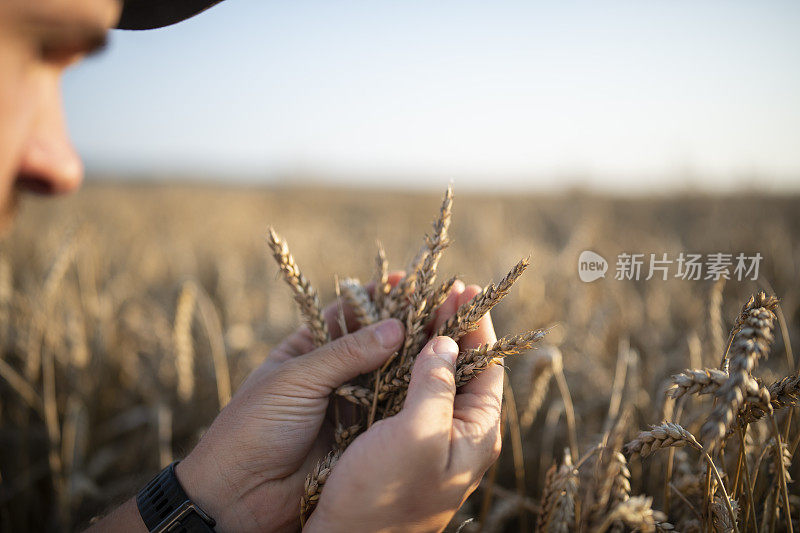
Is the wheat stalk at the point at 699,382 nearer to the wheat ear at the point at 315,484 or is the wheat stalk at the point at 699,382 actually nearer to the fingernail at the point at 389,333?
the fingernail at the point at 389,333

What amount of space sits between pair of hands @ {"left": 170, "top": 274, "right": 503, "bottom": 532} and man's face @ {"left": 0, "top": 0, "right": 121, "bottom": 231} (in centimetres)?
69

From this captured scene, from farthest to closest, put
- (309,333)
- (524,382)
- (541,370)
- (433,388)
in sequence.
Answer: (524,382)
(541,370)
(309,333)
(433,388)

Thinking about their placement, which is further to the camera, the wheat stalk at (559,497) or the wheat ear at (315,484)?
the wheat stalk at (559,497)

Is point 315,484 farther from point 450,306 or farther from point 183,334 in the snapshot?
point 183,334

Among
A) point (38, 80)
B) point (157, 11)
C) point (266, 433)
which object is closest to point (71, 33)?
point (38, 80)

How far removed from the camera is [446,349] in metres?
1.07

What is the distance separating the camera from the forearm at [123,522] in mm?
1165

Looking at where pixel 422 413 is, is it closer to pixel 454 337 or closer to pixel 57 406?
pixel 454 337

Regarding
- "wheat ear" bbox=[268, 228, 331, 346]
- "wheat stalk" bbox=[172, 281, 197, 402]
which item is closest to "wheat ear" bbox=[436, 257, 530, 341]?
"wheat ear" bbox=[268, 228, 331, 346]

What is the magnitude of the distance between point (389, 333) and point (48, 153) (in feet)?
2.80

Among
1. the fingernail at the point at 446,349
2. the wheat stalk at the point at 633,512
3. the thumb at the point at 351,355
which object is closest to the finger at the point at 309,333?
the thumb at the point at 351,355

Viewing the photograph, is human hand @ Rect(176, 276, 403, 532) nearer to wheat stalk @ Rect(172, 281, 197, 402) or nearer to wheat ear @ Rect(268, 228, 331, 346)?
wheat ear @ Rect(268, 228, 331, 346)

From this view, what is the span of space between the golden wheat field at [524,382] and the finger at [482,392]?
226 millimetres

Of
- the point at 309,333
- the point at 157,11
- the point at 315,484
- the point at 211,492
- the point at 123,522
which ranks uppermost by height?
the point at 157,11
